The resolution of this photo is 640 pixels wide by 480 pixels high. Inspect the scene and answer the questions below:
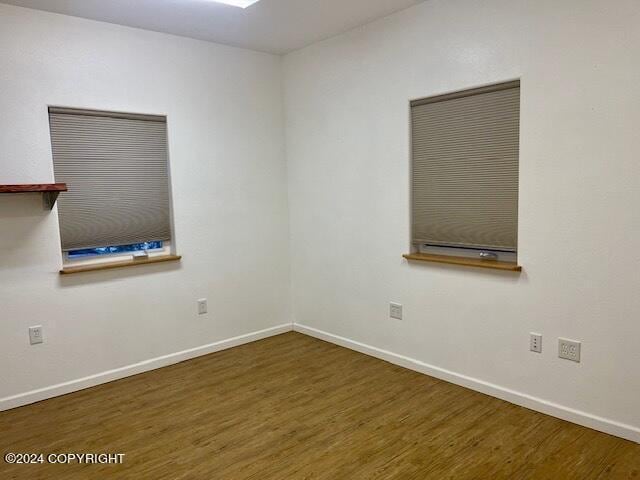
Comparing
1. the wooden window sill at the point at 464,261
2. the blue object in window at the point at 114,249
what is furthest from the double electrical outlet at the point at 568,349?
the blue object in window at the point at 114,249

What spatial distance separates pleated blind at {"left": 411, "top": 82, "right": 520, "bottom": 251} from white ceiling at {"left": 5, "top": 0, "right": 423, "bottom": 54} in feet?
2.61

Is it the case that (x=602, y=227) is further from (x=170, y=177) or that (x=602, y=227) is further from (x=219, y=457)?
(x=170, y=177)

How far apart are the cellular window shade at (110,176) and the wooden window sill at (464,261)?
1.99 meters

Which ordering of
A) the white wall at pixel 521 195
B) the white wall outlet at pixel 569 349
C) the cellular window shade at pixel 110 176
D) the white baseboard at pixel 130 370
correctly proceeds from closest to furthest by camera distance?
the white wall at pixel 521 195, the white wall outlet at pixel 569 349, the white baseboard at pixel 130 370, the cellular window shade at pixel 110 176

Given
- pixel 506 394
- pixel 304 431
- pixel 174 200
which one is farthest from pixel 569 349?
pixel 174 200

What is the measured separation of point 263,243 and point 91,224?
1.49 m

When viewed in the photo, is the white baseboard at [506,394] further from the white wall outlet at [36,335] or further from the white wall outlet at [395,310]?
the white wall outlet at [36,335]

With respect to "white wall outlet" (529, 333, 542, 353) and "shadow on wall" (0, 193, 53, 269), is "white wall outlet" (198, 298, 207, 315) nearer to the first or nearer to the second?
"shadow on wall" (0, 193, 53, 269)

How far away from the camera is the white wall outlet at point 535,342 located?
2.82 meters

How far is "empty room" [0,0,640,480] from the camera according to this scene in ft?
8.18

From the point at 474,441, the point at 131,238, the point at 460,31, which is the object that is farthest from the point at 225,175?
the point at 474,441

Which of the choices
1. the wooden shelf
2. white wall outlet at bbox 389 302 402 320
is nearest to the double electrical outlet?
white wall outlet at bbox 389 302 402 320

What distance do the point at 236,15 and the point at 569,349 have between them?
3.01 metres

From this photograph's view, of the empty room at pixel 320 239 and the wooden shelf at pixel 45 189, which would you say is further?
the wooden shelf at pixel 45 189
